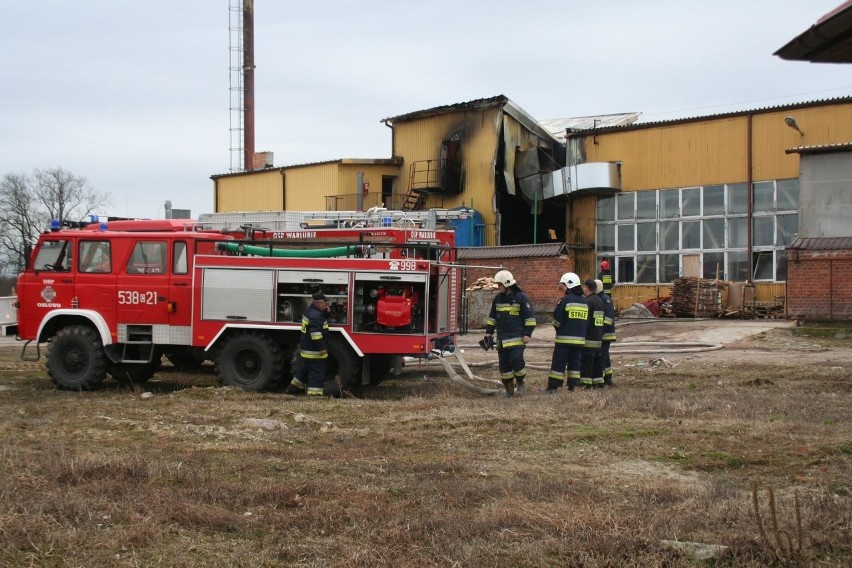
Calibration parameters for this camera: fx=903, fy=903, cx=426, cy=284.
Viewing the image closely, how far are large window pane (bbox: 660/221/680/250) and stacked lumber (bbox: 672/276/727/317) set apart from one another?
10.3ft

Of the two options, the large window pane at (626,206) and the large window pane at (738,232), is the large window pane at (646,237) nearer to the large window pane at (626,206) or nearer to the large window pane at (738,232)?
the large window pane at (626,206)

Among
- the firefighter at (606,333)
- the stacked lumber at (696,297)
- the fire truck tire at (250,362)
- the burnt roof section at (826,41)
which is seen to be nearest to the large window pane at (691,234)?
the stacked lumber at (696,297)

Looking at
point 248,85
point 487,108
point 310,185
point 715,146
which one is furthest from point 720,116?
point 248,85

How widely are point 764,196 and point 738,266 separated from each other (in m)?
2.49

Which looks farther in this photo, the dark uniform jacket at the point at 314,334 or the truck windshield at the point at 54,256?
the truck windshield at the point at 54,256

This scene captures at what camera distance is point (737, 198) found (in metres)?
30.5

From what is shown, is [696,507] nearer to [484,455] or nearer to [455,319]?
[484,455]

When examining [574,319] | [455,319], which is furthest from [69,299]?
[574,319]

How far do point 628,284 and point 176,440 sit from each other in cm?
2616

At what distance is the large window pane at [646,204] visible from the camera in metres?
32.3

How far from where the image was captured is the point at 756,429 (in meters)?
8.83

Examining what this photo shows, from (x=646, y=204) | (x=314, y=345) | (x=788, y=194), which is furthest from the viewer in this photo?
(x=646, y=204)

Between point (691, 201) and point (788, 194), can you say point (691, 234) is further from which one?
point (788, 194)

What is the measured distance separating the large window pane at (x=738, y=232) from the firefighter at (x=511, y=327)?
20000 mm
